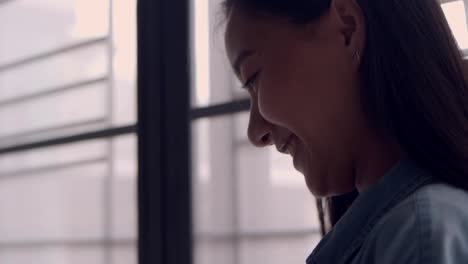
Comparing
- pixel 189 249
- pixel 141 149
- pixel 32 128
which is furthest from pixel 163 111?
pixel 32 128

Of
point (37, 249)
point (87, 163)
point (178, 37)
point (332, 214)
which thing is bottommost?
point (37, 249)

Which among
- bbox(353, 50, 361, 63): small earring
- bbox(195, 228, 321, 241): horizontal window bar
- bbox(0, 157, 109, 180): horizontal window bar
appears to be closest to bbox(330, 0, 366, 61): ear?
bbox(353, 50, 361, 63): small earring

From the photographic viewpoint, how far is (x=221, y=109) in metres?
1.58

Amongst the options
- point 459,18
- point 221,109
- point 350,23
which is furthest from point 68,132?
point 350,23

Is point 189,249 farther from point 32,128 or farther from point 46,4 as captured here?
point 46,4

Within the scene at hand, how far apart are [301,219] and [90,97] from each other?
861mm

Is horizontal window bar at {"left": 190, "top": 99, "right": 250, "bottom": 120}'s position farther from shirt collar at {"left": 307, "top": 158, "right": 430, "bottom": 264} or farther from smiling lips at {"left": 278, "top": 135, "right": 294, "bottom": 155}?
shirt collar at {"left": 307, "top": 158, "right": 430, "bottom": 264}

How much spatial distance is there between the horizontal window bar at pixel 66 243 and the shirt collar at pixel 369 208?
1.15 metres

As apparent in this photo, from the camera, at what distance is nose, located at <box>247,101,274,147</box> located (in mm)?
759

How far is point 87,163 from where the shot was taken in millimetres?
1933

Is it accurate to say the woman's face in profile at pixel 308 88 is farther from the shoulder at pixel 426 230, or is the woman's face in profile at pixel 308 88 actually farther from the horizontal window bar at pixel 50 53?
the horizontal window bar at pixel 50 53

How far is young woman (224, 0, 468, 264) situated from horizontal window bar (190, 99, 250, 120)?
30.1 inches

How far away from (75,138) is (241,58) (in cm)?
132

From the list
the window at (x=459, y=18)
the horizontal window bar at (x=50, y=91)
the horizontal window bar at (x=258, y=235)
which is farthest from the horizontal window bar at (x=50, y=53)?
the window at (x=459, y=18)
